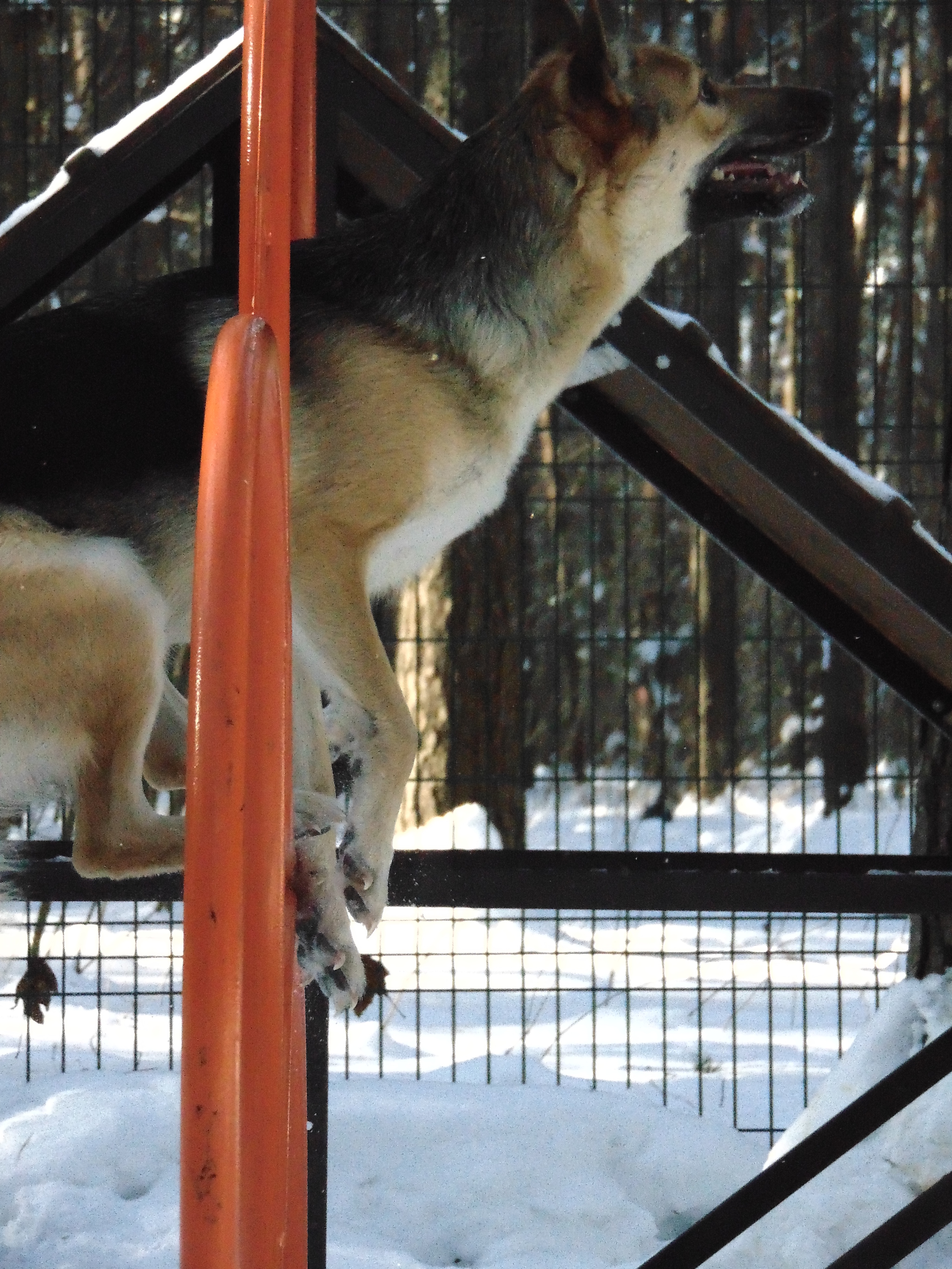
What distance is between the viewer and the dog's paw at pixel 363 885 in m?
1.90

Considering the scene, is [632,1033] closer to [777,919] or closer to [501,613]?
[777,919]

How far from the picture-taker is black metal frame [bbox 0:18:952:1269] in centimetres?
222

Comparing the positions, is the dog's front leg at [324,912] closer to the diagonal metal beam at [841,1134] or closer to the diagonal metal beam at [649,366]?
the diagonal metal beam at [649,366]

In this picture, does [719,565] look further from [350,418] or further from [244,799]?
[244,799]

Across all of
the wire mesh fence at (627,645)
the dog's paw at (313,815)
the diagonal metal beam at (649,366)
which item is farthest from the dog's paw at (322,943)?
the wire mesh fence at (627,645)

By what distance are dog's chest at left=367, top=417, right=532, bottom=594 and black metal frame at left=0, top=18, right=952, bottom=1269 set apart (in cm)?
31

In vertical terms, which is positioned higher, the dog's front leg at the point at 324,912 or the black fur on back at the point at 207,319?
the black fur on back at the point at 207,319

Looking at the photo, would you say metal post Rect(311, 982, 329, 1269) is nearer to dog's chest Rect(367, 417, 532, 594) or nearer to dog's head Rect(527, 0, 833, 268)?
dog's chest Rect(367, 417, 532, 594)

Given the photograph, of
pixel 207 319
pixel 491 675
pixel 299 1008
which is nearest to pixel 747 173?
pixel 207 319

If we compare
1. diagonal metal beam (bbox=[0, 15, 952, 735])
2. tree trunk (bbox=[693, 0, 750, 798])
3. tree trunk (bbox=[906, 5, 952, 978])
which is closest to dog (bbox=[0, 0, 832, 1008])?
diagonal metal beam (bbox=[0, 15, 952, 735])

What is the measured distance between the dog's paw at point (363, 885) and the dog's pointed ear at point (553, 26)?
1.31 metres

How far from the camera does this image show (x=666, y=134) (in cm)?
212

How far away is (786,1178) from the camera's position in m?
2.45

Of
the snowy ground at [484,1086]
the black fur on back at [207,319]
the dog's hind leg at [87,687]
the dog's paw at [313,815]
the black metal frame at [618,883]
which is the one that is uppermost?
the black fur on back at [207,319]
